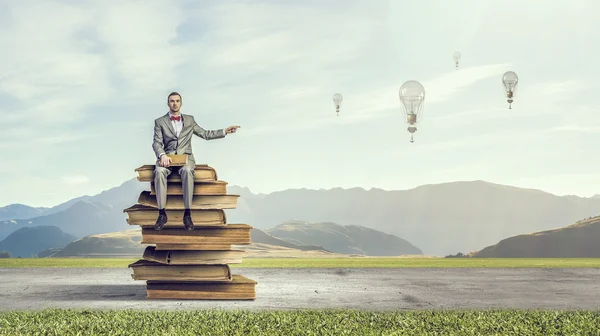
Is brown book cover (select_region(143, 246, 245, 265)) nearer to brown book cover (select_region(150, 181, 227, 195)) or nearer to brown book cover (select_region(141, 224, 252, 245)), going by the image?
brown book cover (select_region(141, 224, 252, 245))

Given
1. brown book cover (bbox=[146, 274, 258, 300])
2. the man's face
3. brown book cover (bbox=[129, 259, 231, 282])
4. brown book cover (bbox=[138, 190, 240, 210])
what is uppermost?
the man's face

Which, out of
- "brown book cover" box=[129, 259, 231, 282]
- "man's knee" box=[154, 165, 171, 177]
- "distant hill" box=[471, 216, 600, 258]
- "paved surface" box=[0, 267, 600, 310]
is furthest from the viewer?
"distant hill" box=[471, 216, 600, 258]

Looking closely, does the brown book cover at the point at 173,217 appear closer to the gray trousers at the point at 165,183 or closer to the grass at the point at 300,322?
the gray trousers at the point at 165,183

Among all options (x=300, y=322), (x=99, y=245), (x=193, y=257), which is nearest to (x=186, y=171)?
(x=193, y=257)

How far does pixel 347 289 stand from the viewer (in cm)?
1527

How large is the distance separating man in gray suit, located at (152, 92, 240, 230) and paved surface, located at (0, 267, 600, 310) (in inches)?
86.3

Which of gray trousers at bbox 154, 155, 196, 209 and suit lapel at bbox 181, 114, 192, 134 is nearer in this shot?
gray trousers at bbox 154, 155, 196, 209

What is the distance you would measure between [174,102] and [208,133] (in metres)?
1.05

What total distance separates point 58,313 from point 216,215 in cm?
403

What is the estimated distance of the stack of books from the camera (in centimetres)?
1365

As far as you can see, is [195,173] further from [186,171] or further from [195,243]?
[195,243]

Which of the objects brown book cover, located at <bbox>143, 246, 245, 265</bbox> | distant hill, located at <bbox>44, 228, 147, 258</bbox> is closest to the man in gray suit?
brown book cover, located at <bbox>143, 246, 245, 265</bbox>

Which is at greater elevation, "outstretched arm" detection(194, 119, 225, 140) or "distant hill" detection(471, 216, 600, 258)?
"outstretched arm" detection(194, 119, 225, 140)

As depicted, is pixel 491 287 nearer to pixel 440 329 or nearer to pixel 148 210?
pixel 440 329
